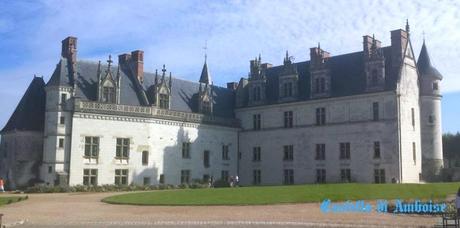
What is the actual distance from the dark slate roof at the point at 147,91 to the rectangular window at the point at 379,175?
1626 centimetres

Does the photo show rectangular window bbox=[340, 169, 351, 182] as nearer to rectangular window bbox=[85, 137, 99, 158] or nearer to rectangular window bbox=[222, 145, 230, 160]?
rectangular window bbox=[222, 145, 230, 160]

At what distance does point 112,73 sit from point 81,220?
86.3ft

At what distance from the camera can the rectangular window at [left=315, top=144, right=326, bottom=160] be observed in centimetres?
4516

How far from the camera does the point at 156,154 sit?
43.7m

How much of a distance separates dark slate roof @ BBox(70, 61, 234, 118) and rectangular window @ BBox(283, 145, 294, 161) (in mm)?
7304

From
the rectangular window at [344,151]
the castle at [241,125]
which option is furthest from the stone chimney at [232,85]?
the rectangular window at [344,151]

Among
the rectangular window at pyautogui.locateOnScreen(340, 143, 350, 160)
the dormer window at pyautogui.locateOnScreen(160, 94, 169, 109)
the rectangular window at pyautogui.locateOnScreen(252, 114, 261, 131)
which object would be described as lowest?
the rectangular window at pyautogui.locateOnScreen(340, 143, 350, 160)

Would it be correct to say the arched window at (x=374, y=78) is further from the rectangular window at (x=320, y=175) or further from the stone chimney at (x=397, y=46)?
the rectangular window at (x=320, y=175)

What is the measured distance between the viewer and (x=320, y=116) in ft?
150

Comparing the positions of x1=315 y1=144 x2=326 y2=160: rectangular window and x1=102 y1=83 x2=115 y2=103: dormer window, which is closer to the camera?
x1=102 y1=83 x2=115 y2=103: dormer window

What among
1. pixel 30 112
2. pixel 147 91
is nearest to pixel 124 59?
pixel 147 91

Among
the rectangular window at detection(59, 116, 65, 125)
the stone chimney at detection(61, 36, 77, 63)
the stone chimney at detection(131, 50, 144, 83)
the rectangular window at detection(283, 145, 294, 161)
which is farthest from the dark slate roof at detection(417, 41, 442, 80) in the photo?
the rectangular window at detection(59, 116, 65, 125)

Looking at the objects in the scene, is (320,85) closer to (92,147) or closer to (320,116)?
(320,116)

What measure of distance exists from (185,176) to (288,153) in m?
9.59
